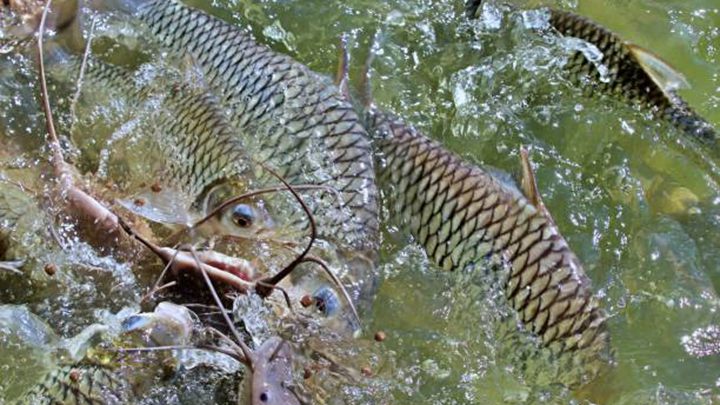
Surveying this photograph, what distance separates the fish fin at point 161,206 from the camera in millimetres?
2680

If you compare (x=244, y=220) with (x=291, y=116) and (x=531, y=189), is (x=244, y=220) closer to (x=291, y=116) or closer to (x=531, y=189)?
(x=291, y=116)

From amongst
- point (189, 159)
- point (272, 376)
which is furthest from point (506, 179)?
point (272, 376)

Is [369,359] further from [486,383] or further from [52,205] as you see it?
A: [52,205]

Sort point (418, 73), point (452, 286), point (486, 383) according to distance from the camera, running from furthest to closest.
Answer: point (418, 73) → point (452, 286) → point (486, 383)

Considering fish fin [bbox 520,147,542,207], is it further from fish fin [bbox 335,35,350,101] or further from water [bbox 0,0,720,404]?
fish fin [bbox 335,35,350,101]

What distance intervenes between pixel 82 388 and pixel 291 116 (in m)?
1.30

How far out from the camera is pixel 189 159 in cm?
301

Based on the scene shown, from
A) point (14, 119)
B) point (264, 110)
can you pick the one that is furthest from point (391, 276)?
point (14, 119)

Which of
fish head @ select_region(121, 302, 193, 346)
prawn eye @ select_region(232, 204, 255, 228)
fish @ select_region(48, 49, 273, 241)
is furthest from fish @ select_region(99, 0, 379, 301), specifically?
fish head @ select_region(121, 302, 193, 346)

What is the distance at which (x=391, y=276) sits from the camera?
9.53 ft

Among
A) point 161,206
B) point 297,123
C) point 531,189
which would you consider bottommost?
point 161,206

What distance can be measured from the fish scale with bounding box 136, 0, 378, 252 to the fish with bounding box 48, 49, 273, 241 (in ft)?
0.41

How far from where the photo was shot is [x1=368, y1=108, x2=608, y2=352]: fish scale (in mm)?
2547

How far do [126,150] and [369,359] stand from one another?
1.35m
